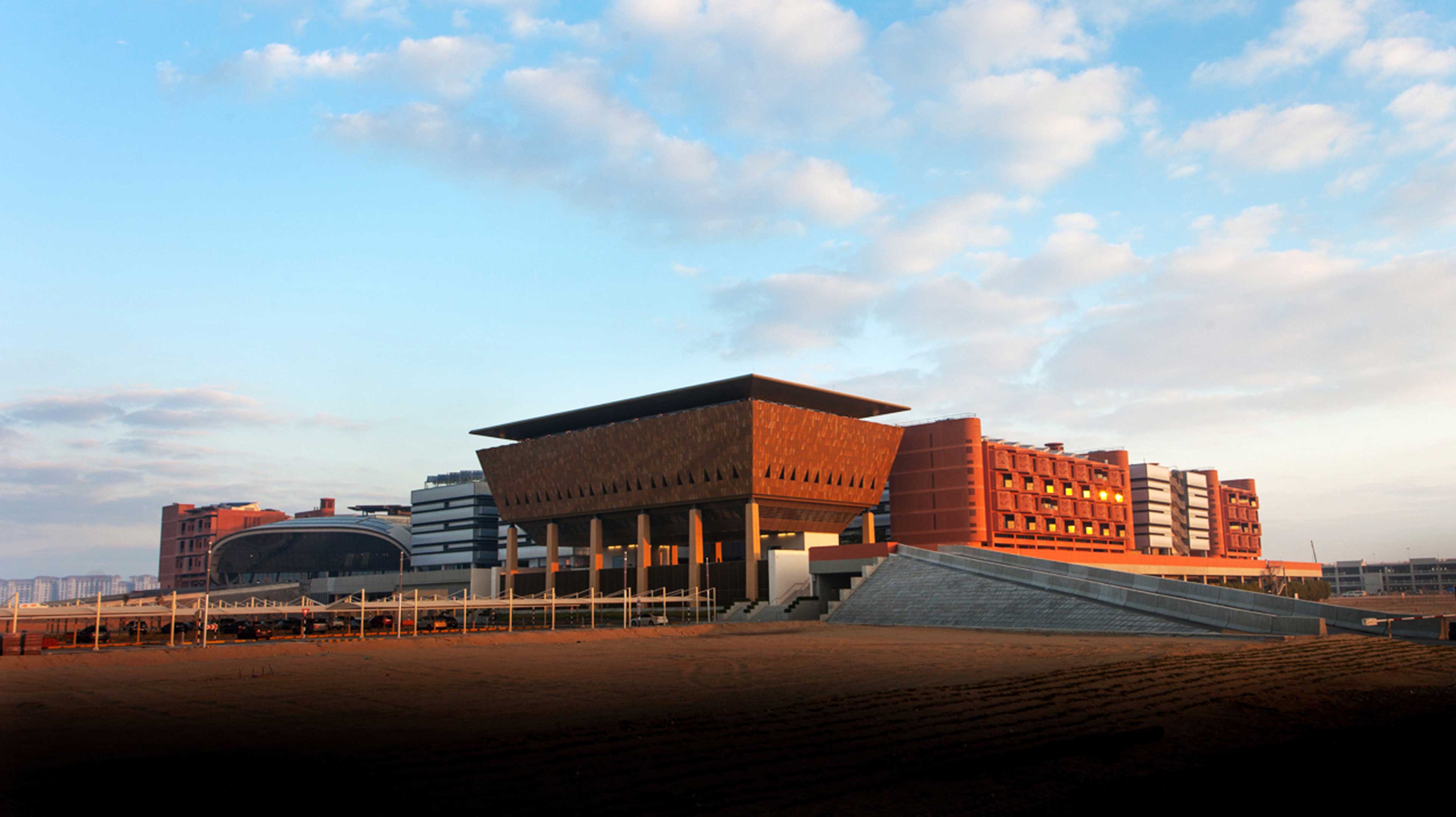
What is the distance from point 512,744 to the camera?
54.1 feet

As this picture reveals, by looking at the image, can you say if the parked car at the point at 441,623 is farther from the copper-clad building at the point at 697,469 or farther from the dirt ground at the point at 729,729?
the dirt ground at the point at 729,729

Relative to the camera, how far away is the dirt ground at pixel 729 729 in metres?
13.2

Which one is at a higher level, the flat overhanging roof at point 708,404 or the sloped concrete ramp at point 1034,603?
the flat overhanging roof at point 708,404

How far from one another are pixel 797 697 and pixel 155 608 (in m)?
39.4

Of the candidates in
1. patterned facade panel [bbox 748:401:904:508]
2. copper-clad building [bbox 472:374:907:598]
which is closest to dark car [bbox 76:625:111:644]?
copper-clad building [bbox 472:374:907:598]

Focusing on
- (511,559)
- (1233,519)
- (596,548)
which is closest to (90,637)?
(596,548)

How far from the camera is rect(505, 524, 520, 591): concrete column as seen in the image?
114125 mm

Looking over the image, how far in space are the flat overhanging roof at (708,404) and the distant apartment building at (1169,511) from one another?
8008cm

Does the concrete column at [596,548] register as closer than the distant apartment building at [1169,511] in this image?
Yes

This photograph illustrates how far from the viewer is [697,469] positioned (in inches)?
3615

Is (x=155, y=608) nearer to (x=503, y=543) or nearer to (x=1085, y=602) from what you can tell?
(x=1085, y=602)

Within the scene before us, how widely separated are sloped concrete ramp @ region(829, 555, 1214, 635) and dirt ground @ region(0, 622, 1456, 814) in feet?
52.8

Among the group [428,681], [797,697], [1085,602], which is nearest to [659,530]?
[1085,602]

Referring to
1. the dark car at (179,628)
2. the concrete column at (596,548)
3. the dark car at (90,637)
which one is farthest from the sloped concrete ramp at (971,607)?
the dark car at (179,628)
